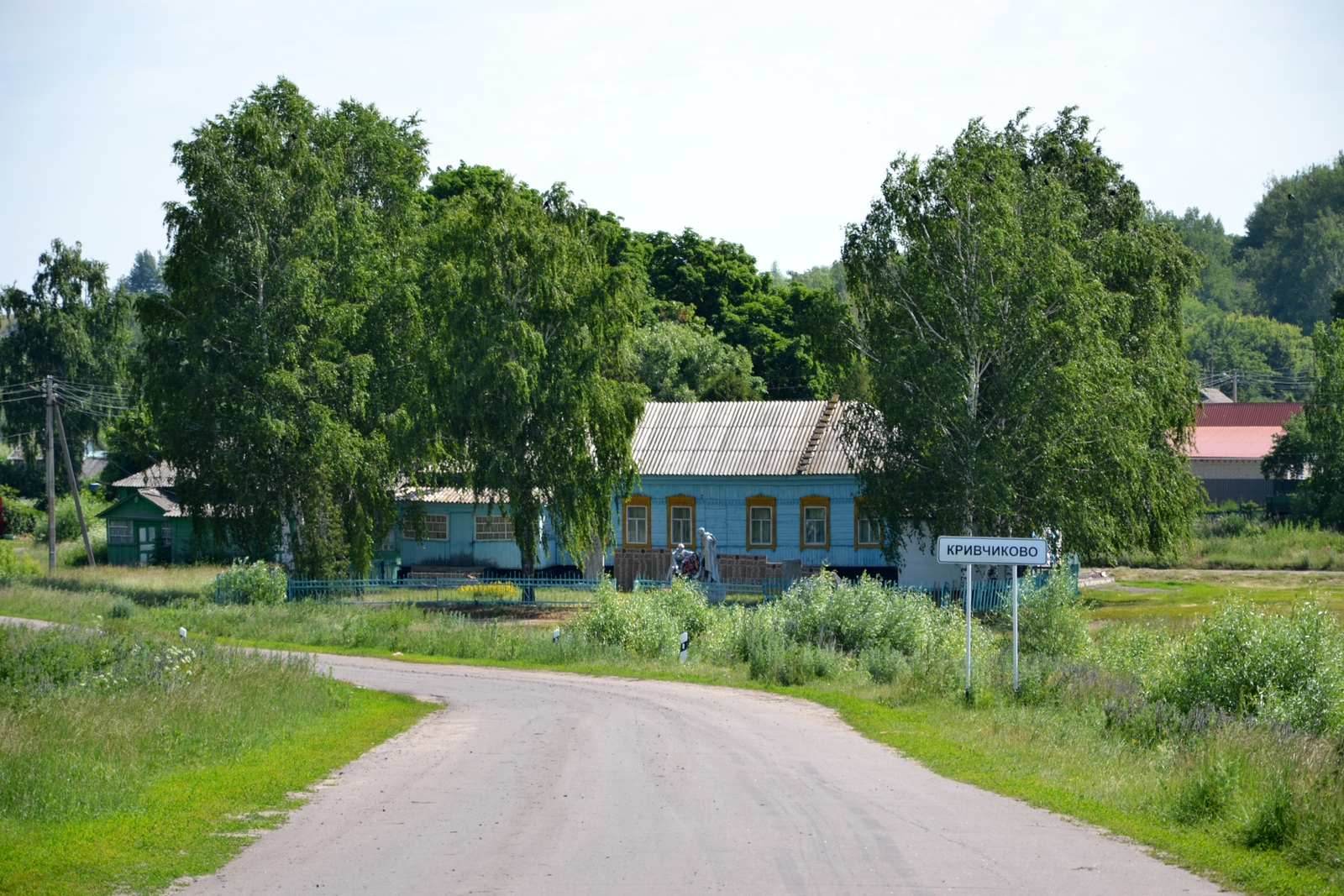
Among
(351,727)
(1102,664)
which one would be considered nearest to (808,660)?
(1102,664)

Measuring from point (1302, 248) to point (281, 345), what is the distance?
5654 inches

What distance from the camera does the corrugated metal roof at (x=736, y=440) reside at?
4041cm

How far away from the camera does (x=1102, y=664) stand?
21234mm

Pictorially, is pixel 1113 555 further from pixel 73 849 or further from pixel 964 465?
pixel 73 849

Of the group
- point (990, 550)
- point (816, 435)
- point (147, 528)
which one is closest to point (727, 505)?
point (816, 435)

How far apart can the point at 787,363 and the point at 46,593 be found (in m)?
43.4

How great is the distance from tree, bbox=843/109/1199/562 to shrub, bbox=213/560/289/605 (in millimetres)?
17249

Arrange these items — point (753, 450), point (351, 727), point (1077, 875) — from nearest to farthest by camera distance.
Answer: point (1077, 875) → point (351, 727) → point (753, 450)

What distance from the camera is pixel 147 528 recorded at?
5188 cm

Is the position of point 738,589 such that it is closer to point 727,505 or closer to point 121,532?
point 727,505

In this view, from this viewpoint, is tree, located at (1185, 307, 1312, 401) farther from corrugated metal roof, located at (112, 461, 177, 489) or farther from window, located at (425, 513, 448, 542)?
corrugated metal roof, located at (112, 461, 177, 489)

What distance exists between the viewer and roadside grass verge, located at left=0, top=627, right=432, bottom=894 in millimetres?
9805

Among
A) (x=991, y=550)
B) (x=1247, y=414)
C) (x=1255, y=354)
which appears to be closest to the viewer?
(x=991, y=550)

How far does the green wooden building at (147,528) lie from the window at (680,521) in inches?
857
